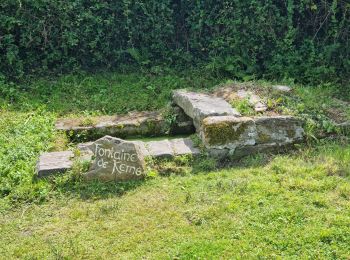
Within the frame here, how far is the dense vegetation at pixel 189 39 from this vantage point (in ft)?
27.5

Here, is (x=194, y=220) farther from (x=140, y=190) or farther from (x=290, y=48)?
(x=290, y=48)

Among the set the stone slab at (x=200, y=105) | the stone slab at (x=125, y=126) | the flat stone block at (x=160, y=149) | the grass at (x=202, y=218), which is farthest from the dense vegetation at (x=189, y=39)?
the grass at (x=202, y=218)

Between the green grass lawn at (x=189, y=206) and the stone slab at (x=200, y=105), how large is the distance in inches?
26.4

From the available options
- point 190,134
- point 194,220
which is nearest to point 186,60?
point 190,134

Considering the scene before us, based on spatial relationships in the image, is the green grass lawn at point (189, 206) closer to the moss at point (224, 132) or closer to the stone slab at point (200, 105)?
the moss at point (224, 132)

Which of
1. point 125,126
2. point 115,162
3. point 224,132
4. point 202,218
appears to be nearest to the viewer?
point 202,218

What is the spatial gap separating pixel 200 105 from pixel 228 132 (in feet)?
2.38

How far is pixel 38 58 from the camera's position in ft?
28.4

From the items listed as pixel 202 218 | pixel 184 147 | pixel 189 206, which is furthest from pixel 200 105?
pixel 202 218

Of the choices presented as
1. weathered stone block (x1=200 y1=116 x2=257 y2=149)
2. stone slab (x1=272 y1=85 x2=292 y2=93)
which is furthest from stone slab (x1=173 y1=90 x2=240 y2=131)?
stone slab (x1=272 y1=85 x2=292 y2=93)

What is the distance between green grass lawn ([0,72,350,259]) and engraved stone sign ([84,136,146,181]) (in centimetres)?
11

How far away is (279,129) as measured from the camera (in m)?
5.89

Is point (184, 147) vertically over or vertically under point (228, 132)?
under

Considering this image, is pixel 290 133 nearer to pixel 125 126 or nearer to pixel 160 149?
pixel 160 149
